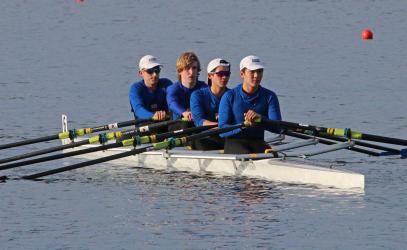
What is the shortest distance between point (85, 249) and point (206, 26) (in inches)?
1377

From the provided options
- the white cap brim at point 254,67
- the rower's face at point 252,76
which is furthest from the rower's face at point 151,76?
the white cap brim at point 254,67

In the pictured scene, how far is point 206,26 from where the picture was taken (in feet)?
164

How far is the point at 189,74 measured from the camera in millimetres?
22109

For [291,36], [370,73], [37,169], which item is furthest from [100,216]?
[291,36]

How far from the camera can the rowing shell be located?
1873 cm

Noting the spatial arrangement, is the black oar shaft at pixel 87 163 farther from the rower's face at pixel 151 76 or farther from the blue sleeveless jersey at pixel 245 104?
the rower's face at pixel 151 76

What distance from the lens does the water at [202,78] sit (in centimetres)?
1647

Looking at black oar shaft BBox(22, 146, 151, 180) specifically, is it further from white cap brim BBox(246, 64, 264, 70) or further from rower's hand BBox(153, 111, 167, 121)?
rower's hand BBox(153, 111, 167, 121)

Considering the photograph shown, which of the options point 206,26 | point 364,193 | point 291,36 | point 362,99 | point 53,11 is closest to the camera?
point 364,193

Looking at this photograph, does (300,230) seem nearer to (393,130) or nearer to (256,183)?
(256,183)

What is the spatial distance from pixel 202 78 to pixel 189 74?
42.5 feet

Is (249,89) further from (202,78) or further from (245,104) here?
(202,78)

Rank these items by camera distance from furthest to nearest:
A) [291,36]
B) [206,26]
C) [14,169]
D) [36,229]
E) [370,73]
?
[206,26]
[291,36]
[370,73]
[14,169]
[36,229]

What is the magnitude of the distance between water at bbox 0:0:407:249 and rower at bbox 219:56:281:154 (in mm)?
696
